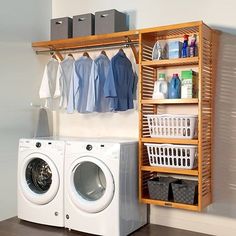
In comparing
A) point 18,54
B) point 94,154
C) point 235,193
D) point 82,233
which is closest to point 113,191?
point 94,154

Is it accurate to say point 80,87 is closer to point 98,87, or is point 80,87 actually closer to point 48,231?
point 98,87

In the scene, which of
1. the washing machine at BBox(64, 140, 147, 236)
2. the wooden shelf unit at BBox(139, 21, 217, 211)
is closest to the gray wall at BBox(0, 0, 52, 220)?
the washing machine at BBox(64, 140, 147, 236)

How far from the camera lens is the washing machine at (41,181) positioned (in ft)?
9.44

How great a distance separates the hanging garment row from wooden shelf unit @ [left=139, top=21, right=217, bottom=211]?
21 centimetres

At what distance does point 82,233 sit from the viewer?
2791mm

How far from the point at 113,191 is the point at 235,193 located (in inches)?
39.9

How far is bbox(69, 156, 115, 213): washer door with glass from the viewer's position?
8.59ft

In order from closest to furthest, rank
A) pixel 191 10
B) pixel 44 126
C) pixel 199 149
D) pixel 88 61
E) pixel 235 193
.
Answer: pixel 199 149 → pixel 235 193 → pixel 191 10 → pixel 88 61 → pixel 44 126

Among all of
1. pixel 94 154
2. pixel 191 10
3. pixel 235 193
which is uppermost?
pixel 191 10

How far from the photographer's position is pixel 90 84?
3.07 meters

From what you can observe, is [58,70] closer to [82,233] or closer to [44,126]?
[44,126]

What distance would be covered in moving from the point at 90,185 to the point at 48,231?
532mm

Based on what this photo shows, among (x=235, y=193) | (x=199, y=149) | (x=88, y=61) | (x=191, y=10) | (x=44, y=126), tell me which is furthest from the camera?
(x=44, y=126)

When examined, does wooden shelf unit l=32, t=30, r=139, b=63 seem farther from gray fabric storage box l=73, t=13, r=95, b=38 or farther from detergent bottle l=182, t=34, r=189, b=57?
detergent bottle l=182, t=34, r=189, b=57
